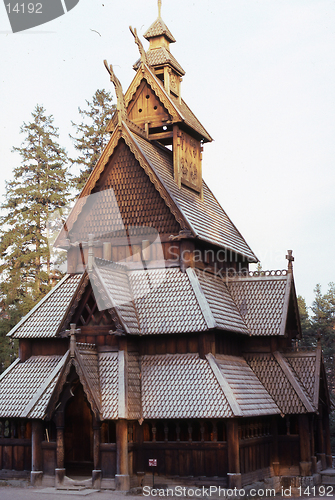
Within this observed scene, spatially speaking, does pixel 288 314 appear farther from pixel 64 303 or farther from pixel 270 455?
pixel 64 303

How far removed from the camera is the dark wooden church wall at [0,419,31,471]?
68.2ft

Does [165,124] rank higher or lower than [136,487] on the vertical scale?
higher

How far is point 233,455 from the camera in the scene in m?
19.2

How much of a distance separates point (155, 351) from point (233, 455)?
13.6 ft

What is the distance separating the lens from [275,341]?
2380 centimetres

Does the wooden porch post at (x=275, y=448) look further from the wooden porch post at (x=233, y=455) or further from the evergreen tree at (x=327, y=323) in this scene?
the evergreen tree at (x=327, y=323)

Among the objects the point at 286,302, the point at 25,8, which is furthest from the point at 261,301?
the point at 25,8

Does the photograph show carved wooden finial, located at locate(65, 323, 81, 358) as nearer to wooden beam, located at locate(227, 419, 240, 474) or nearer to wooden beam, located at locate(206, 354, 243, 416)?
wooden beam, located at locate(206, 354, 243, 416)

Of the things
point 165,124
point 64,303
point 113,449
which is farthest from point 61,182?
point 113,449

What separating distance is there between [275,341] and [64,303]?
7746 millimetres

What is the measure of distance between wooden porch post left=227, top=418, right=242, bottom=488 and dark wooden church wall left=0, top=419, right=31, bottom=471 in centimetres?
642

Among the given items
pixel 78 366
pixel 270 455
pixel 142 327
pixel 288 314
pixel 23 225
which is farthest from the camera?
pixel 23 225

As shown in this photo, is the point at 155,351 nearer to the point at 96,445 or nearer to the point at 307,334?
the point at 96,445

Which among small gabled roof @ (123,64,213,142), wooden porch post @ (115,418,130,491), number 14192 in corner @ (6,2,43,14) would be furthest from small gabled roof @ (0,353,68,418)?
number 14192 in corner @ (6,2,43,14)
